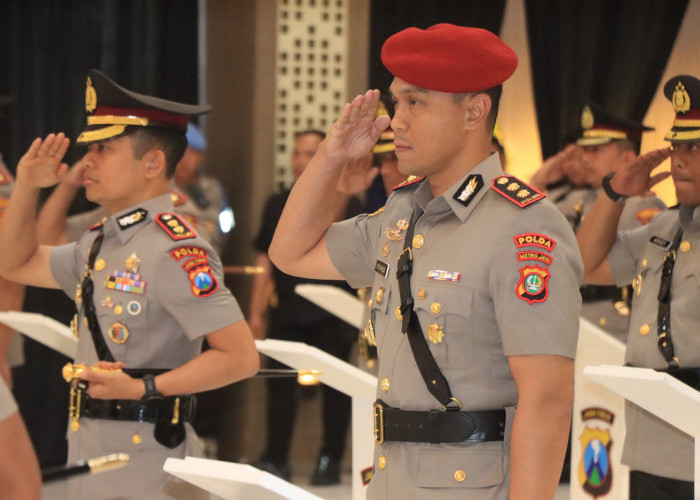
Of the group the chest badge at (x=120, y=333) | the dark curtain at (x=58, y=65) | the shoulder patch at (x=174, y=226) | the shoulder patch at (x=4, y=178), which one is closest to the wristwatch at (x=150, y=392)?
the chest badge at (x=120, y=333)

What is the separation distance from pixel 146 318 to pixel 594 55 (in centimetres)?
400

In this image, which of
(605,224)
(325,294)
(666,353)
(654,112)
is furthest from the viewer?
(654,112)

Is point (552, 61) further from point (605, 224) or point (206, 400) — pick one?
point (605, 224)

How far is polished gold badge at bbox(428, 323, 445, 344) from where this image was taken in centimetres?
190

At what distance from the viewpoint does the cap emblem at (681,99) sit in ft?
9.31

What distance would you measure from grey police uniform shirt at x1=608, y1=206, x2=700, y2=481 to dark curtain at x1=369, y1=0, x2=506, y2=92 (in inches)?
112

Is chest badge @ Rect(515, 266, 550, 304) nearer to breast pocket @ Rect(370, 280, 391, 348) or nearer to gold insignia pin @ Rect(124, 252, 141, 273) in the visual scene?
breast pocket @ Rect(370, 280, 391, 348)

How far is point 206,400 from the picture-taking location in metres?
5.43

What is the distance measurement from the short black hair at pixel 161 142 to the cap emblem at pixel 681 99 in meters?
1.27

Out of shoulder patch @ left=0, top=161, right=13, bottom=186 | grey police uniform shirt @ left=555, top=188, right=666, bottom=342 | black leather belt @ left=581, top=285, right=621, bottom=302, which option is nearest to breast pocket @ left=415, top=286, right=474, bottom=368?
grey police uniform shirt @ left=555, top=188, right=666, bottom=342

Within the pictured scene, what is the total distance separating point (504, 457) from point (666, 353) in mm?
1026

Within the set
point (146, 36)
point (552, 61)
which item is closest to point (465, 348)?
point (146, 36)

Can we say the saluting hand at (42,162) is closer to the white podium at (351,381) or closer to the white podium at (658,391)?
the white podium at (351,381)

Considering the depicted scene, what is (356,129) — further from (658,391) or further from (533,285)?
(658,391)
